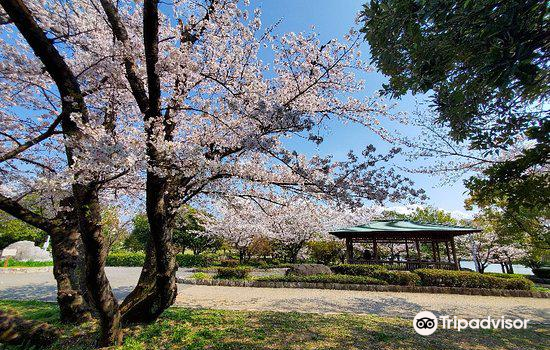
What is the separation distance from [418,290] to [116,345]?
10934 millimetres

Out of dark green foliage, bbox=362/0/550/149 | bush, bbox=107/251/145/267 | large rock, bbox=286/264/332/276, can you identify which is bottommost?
bush, bbox=107/251/145/267

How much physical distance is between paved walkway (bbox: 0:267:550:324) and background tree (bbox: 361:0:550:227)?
5.07 meters

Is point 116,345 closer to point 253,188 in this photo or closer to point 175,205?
point 175,205

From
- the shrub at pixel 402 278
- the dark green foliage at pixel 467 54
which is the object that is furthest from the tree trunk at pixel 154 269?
the shrub at pixel 402 278

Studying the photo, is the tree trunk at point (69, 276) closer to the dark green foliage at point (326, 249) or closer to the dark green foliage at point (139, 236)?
the dark green foliage at point (326, 249)

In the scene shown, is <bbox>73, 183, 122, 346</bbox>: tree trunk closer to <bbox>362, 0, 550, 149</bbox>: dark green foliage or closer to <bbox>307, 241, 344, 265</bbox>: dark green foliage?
<bbox>362, 0, 550, 149</bbox>: dark green foliage

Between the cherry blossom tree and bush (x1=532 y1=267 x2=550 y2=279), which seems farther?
bush (x1=532 y1=267 x2=550 y2=279)

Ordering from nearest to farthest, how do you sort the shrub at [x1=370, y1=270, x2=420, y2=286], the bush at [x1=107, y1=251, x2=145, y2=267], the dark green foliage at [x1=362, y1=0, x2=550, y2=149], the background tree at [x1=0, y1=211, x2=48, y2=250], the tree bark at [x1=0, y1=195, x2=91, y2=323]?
the dark green foliage at [x1=362, y1=0, x2=550, y2=149], the tree bark at [x1=0, y1=195, x2=91, y2=323], the shrub at [x1=370, y1=270, x2=420, y2=286], the background tree at [x1=0, y1=211, x2=48, y2=250], the bush at [x1=107, y1=251, x2=145, y2=267]

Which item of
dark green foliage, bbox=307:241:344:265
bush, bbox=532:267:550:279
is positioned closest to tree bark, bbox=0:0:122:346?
dark green foliage, bbox=307:241:344:265

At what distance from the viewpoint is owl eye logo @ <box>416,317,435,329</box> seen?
5.53 metres

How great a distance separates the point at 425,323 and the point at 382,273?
248 inches

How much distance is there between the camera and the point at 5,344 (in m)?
4.15

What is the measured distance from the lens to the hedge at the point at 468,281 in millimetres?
10742

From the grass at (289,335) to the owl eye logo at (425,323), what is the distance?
226 mm
